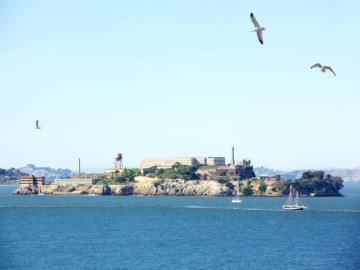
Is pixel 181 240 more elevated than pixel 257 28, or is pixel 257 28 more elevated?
pixel 257 28

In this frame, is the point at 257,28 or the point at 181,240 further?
the point at 181,240

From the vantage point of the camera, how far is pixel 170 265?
91188mm

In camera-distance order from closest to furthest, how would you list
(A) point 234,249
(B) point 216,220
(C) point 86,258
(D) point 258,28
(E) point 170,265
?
(D) point 258,28, (E) point 170,265, (C) point 86,258, (A) point 234,249, (B) point 216,220

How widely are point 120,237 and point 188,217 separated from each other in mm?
46531

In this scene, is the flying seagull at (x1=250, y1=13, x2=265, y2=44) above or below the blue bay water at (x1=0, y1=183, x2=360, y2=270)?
above

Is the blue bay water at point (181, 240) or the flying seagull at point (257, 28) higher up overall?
the flying seagull at point (257, 28)

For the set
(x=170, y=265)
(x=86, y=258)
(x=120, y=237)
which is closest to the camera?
(x=170, y=265)

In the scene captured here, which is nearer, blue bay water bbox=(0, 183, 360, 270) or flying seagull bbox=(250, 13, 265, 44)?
flying seagull bbox=(250, 13, 265, 44)

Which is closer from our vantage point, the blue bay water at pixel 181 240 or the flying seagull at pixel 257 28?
the flying seagull at pixel 257 28

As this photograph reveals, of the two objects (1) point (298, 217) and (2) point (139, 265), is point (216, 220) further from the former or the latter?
(2) point (139, 265)

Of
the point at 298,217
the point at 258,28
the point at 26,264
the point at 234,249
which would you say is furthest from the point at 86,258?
the point at 298,217

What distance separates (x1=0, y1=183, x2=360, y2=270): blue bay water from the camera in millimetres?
94125

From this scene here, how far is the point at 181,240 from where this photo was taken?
4734 inches

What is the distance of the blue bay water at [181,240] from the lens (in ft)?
309
